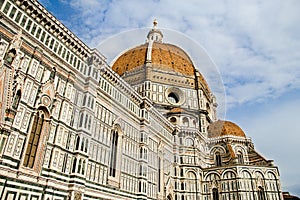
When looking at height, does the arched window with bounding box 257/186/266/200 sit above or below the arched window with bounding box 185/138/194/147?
below

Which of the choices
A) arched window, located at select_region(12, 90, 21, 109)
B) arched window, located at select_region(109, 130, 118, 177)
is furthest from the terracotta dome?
arched window, located at select_region(12, 90, 21, 109)

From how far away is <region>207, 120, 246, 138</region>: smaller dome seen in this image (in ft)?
132

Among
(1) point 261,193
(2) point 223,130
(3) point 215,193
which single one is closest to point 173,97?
(2) point 223,130

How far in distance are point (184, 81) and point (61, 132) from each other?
28.8 meters

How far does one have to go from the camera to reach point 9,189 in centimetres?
1231

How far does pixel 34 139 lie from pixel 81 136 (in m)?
3.43

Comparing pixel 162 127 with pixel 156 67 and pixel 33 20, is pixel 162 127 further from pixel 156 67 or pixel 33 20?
pixel 33 20

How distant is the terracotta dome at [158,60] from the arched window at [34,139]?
29.0 meters

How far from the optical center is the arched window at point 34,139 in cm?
1369

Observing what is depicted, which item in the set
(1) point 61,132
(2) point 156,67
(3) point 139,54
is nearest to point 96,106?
(1) point 61,132

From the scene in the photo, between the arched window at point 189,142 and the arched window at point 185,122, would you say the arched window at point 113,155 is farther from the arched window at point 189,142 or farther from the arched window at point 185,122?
the arched window at point 185,122

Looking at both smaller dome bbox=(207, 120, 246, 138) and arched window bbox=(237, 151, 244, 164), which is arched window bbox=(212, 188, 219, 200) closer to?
arched window bbox=(237, 151, 244, 164)

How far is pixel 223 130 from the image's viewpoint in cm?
4091

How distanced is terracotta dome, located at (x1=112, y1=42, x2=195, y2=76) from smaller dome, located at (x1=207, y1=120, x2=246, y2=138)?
10.5 metres
